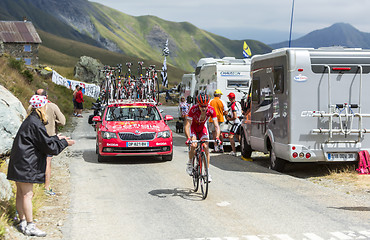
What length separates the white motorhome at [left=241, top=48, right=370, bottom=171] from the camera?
12.2 m

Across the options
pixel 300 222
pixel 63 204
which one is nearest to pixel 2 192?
pixel 63 204

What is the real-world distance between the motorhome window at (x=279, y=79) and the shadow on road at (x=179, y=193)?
364cm

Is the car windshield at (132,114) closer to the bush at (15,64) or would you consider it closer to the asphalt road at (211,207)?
the asphalt road at (211,207)

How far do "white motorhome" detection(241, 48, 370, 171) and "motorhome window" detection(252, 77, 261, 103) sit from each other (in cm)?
190

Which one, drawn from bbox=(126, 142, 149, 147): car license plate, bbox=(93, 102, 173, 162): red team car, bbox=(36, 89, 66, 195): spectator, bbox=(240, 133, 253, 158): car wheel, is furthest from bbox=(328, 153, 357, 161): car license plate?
bbox=(36, 89, 66, 195): spectator

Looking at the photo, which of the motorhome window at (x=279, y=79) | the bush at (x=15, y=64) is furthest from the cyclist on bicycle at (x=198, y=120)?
the bush at (x=15, y=64)

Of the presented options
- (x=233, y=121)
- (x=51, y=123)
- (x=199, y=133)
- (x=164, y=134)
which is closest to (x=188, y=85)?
(x=233, y=121)

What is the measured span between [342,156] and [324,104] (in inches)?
48.6

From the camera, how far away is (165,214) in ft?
27.7

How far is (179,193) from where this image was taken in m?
10.2

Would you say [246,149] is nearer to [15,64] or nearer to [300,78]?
[300,78]

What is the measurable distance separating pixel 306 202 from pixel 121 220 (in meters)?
3.22

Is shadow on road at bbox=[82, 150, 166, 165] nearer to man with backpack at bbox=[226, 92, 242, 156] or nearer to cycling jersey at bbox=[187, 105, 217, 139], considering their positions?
man with backpack at bbox=[226, 92, 242, 156]

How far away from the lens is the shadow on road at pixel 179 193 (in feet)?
32.2
